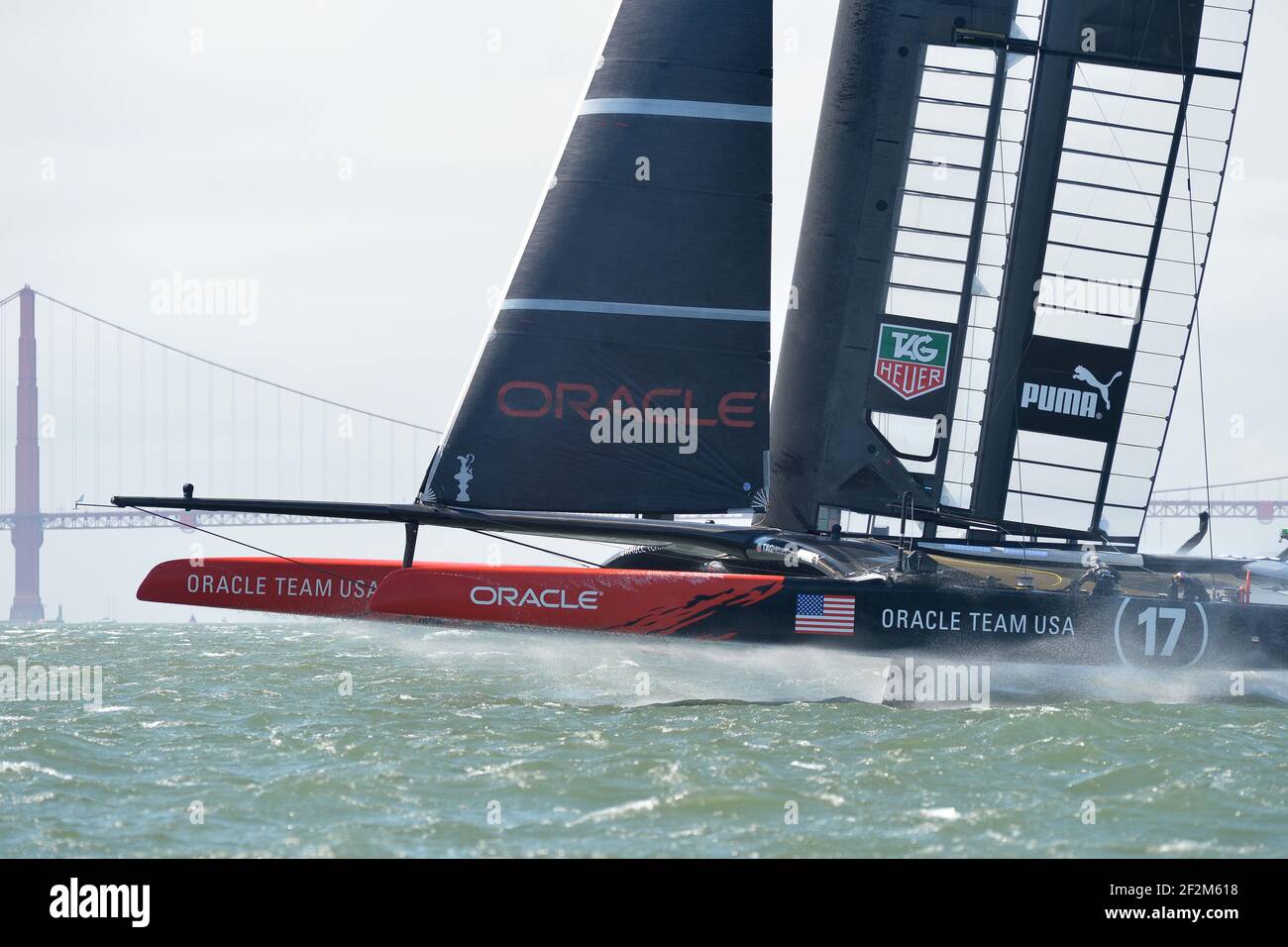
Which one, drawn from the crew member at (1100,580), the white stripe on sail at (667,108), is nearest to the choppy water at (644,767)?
the crew member at (1100,580)

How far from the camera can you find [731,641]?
18.0 ft

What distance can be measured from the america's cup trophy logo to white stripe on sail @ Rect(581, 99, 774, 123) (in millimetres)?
1472

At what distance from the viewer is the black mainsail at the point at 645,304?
5.94 metres

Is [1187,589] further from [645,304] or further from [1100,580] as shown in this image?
[645,304]

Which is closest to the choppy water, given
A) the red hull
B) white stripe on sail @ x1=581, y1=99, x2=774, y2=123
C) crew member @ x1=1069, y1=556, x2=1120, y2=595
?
the red hull

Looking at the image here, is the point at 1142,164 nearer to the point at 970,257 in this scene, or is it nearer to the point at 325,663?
the point at 970,257

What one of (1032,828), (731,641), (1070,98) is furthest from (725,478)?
(1032,828)

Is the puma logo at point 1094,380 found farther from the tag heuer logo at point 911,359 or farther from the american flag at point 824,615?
the american flag at point 824,615

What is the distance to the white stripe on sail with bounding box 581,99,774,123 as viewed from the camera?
6.09m

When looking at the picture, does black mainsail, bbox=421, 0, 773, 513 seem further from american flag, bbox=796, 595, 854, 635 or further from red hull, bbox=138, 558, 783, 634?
american flag, bbox=796, 595, 854, 635

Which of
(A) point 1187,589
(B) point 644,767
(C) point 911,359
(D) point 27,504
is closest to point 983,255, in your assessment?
(C) point 911,359

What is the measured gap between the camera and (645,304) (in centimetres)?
602

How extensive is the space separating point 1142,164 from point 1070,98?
0.44 m

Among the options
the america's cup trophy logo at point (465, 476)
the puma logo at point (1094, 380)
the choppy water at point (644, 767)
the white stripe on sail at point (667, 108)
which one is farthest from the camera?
the puma logo at point (1094, 380)
